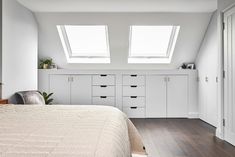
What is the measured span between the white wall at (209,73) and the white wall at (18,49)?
11.1 feet

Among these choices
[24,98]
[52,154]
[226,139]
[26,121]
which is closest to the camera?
[52,154]

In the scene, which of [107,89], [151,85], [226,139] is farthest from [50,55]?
[226,139]

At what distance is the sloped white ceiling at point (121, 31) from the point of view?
4977 millimetres

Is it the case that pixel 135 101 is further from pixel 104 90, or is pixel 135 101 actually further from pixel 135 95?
Result: pixel 104 90

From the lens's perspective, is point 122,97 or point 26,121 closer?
point 26,121

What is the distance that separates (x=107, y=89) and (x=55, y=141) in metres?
4.47

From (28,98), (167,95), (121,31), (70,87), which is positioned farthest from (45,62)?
(167,95)

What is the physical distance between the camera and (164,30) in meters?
5.59

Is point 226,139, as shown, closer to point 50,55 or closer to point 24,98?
point 24,98

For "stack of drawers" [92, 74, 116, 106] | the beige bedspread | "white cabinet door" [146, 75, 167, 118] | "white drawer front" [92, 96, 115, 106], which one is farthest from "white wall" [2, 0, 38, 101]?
"white cabinet door" [146, 75, 167, 118]

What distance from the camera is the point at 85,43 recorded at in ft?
19.2

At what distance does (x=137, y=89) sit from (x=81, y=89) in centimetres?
123

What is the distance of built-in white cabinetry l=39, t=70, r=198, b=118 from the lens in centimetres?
570

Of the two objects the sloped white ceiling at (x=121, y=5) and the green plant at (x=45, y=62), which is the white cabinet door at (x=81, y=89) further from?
the sloped white ceiling at (x=121, y=5)
